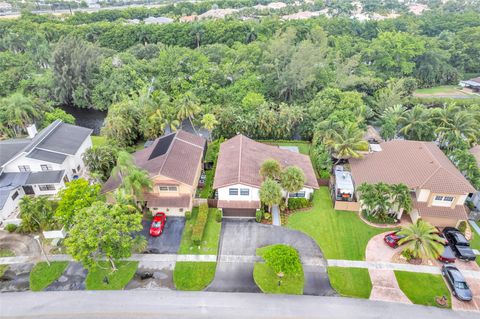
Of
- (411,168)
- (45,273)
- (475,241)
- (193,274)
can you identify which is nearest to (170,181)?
(193,274)

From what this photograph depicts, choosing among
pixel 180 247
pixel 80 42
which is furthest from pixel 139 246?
pixel 80 42

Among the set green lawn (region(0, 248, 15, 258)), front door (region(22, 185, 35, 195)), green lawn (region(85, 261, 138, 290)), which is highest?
front door (region(22, 185, 35, 195))

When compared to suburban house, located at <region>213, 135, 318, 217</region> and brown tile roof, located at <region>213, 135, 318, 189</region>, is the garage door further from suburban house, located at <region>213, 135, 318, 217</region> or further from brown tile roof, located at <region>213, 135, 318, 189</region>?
brown tile roof, located at <region>213, 135, 318, 189</region>

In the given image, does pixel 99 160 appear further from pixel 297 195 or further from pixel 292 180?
pixel 297 195

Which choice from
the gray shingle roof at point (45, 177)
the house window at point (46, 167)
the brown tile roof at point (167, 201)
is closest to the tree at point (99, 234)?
the brown tile roof at point (167, 201)

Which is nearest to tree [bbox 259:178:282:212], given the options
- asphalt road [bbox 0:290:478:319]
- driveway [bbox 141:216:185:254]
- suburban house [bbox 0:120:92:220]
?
driveway [bbox 141:216:185:254]

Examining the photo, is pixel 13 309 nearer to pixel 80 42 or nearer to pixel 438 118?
pixel 438 118

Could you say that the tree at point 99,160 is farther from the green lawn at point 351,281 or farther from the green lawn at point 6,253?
the green lawn at point 351,281
